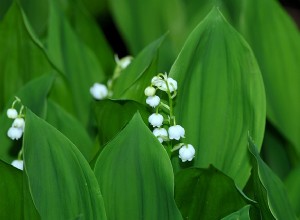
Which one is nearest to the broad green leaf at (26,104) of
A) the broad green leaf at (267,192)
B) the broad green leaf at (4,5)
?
the broad green leaf at (267,192)

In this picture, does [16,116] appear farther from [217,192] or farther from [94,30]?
[94,30]

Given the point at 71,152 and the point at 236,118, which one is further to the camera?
the point at 236,118

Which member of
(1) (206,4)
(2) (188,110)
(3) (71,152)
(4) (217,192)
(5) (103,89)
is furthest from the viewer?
(1) (206,4)

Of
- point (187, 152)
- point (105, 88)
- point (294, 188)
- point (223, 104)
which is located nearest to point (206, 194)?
point (187, 152)

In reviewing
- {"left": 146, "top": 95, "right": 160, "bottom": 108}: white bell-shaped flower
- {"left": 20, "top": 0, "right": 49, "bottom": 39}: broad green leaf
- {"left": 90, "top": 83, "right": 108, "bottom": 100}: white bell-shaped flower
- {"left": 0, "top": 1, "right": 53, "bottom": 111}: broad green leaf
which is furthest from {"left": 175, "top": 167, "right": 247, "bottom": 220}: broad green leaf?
{"left": 20, "top": 0, "right": 49, "bottom": 39}: broad green leaf

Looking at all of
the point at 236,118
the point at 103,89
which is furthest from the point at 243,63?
the point at 103,89

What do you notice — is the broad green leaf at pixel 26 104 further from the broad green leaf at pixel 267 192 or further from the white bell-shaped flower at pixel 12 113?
the broad green leaf at pixel 267 192
